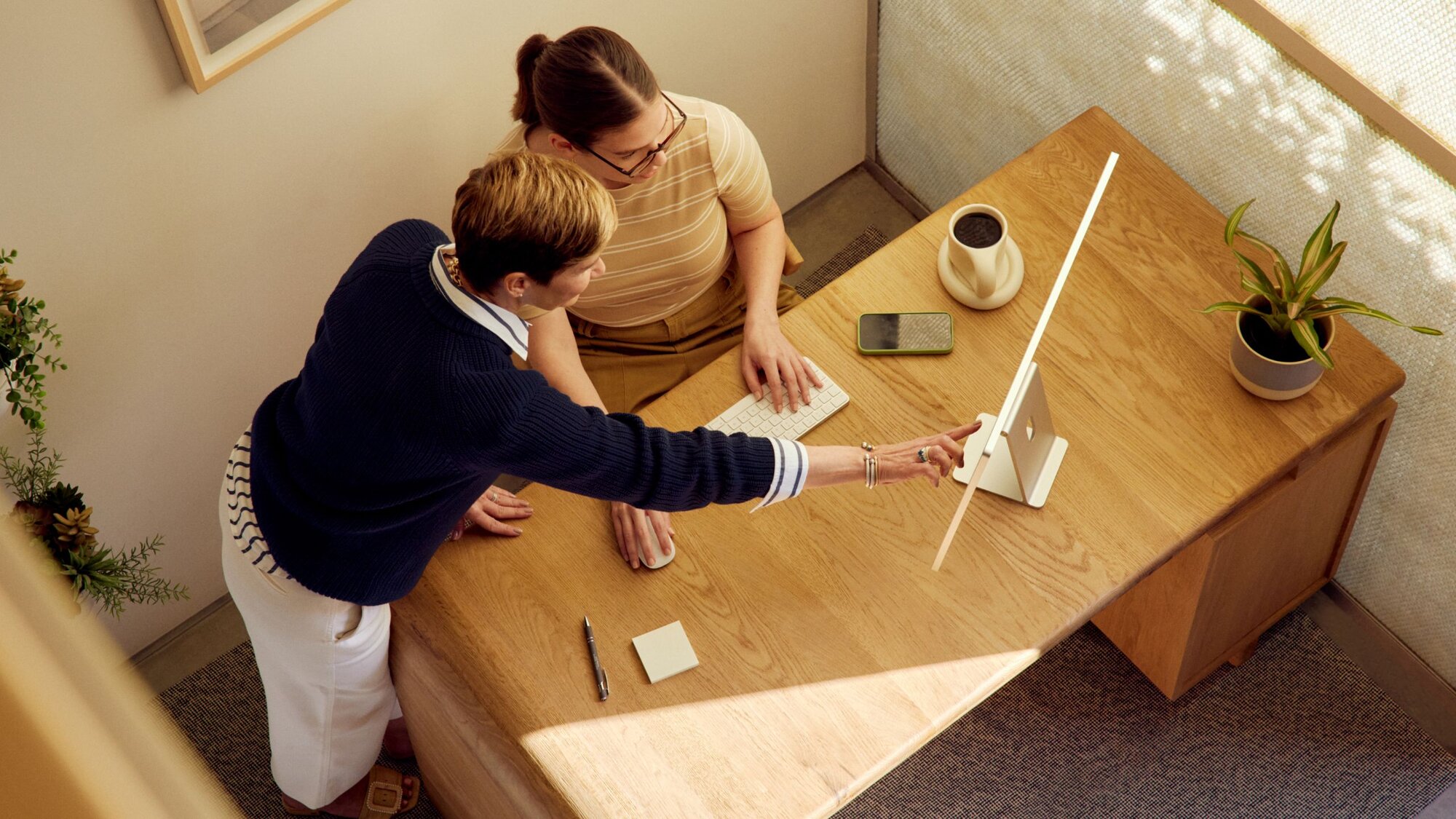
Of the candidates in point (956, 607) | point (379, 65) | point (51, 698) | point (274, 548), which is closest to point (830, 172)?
point (379, 65)

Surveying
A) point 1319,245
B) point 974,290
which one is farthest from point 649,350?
point 1319,245

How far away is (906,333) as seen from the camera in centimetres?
193

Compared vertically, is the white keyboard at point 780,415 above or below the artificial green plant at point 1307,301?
below

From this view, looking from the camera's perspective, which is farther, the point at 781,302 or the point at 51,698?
the point at 781,302

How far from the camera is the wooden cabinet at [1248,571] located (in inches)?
75.3

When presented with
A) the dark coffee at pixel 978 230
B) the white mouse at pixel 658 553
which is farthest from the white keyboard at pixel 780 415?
the dark coffee at pixel 978 230

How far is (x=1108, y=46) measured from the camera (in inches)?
86.2

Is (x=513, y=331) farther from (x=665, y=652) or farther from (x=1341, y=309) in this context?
(x=1341, y=309)

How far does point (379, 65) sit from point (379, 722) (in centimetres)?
106

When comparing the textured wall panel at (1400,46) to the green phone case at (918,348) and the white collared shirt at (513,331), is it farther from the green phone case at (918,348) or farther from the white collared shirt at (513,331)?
the white collared shirt at (513,331)

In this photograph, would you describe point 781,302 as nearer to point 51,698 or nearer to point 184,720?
point 184,720

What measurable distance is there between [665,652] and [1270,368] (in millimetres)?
917

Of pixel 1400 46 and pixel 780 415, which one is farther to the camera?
pixel 780 415

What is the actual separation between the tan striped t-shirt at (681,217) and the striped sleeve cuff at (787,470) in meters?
0.52
